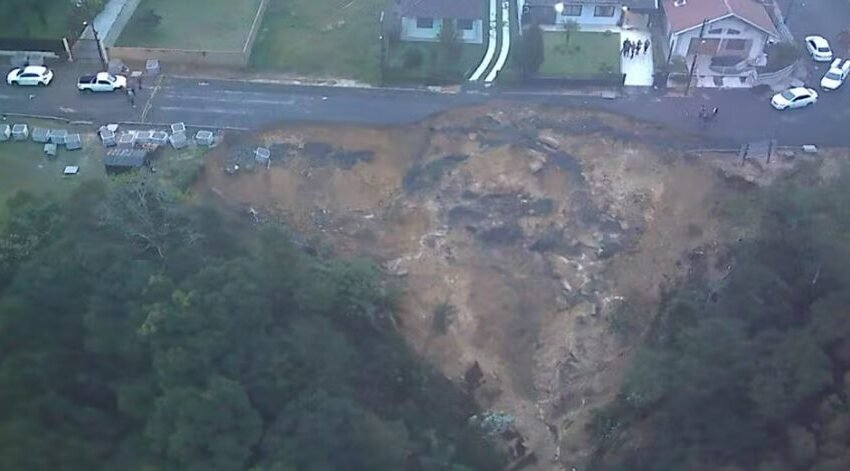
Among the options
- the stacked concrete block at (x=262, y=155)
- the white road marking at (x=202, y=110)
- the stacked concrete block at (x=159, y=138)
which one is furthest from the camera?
the white road marking at (x=202, y=110)

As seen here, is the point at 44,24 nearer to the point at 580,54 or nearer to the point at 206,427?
the point at 580,54

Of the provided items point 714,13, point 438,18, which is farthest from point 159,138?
point 714,13

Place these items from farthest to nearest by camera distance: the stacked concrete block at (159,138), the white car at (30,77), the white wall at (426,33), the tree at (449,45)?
the white wall at (426,33)
the tree at (449,45)
the white car at (30,77)
the stacked concrete block at (159,138)

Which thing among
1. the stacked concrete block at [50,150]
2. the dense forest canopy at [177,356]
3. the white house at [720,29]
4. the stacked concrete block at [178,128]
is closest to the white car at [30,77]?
the stacked concrete block at [50,150]

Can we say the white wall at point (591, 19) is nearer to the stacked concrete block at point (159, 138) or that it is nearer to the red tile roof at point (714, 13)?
the red tile roof at point (714, 13)

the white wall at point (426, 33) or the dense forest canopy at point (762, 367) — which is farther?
the white wall at point (426, 33)

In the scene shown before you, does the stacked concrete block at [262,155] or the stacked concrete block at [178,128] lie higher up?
the stacked concrete block at [178,128]

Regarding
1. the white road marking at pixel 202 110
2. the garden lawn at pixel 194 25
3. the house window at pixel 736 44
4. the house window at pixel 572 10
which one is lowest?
the white road marking at pixel 202 110

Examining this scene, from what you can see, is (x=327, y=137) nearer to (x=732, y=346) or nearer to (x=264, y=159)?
(x=264, y=159)
